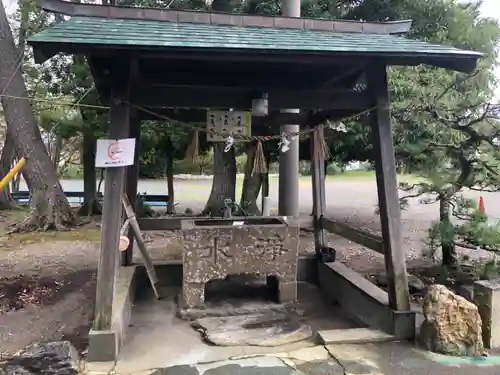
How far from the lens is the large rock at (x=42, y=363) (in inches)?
119

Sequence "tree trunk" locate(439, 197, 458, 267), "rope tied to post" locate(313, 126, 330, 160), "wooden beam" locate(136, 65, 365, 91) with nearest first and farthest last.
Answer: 1. "wooden beam" locate(136, 65, 365, 91)
2. "tree trunk" locate(439, 197, 458, 267)
3. "rope tied to post" locate(313, 126, 330, 160)

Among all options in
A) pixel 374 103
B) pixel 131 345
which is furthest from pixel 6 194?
pixel 374 103

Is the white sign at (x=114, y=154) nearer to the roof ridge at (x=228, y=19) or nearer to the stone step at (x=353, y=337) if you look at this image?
the roof ridge at (x=228, y=19)

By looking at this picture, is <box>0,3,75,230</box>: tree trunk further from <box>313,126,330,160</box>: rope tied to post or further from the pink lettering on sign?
the pink lettering on sign

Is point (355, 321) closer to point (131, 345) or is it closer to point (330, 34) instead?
point (131, 345)

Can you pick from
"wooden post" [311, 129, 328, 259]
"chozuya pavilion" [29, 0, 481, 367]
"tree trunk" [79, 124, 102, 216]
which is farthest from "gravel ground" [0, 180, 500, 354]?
"tree trunk" [79, 124, 102, 216]

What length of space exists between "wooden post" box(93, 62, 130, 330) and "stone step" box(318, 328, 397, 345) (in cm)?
177

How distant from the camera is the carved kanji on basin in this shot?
15.2 feet

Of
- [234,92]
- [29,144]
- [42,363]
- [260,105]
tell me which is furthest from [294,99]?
[29,144]

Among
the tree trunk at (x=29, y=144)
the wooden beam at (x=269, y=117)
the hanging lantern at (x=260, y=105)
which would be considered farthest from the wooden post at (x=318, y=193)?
the tree trunk at (x=29, y=144)

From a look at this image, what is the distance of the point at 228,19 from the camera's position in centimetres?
407

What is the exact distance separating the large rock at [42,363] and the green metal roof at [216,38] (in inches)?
82.5

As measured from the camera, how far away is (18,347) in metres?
3.99

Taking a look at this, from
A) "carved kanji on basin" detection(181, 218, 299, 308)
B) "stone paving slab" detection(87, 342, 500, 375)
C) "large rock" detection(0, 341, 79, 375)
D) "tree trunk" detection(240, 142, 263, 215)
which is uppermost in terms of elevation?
"tree trunk" detection(240, 142, 263, 215)
